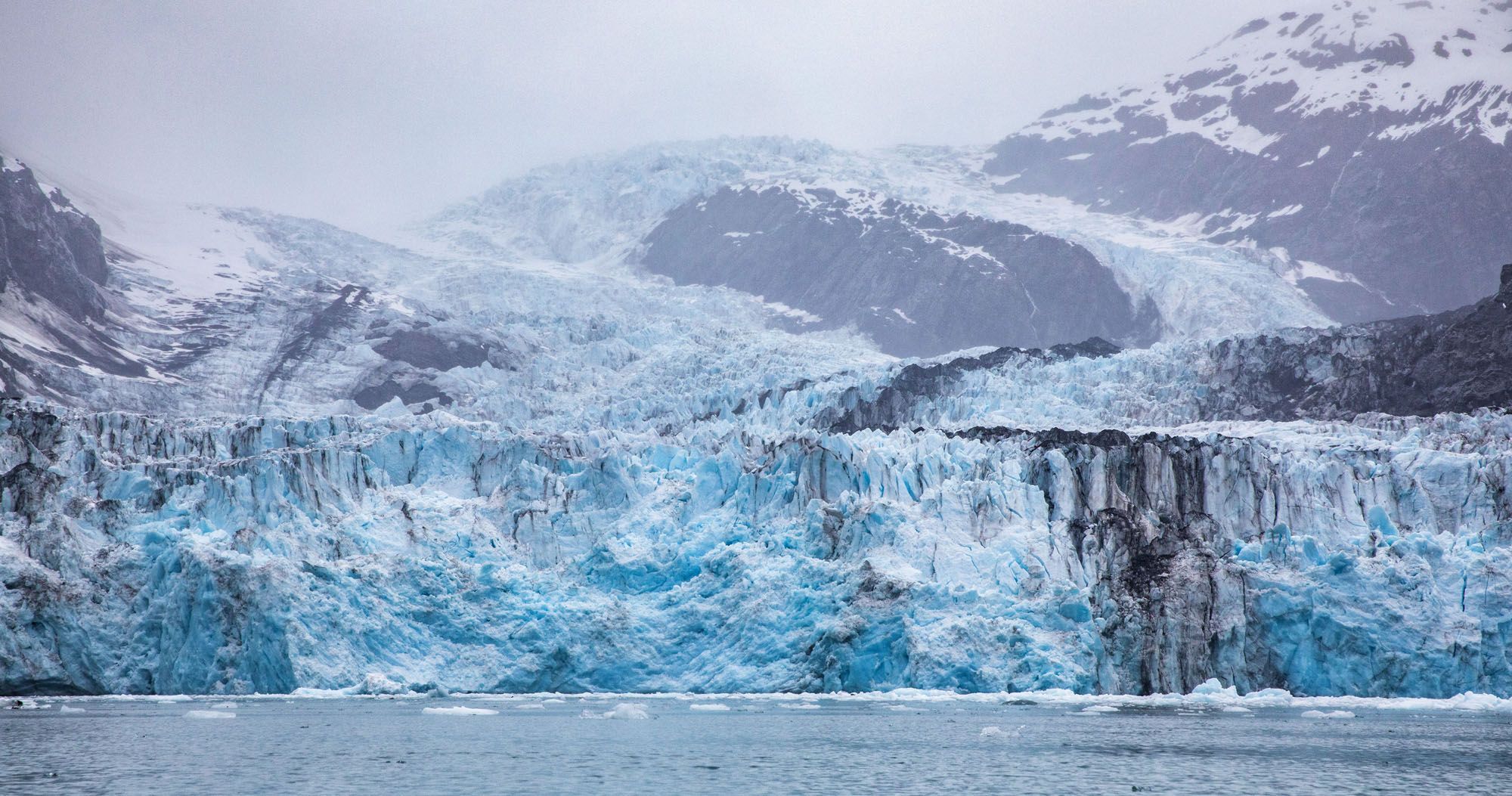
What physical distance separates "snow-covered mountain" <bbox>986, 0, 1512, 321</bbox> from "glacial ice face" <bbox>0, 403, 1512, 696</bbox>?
75.4 metres

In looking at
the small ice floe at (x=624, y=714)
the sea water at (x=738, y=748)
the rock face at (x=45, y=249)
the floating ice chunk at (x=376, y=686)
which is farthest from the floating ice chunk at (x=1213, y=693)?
the rock face at (x=45, y=249)

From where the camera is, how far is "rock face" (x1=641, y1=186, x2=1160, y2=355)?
391 feet

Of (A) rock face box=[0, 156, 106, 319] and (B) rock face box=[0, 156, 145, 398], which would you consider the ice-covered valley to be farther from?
(A) rock face box=[0, 156, 106, 319]

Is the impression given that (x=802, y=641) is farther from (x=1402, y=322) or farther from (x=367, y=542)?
(x=1402, y=322)

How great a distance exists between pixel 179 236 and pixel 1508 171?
11065 cm

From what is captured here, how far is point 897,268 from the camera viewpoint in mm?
127250

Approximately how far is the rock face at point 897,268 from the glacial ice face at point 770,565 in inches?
2562

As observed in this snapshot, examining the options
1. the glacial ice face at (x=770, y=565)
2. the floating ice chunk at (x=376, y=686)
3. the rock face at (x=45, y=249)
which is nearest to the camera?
the glacial ice face at (x=770, y=565)

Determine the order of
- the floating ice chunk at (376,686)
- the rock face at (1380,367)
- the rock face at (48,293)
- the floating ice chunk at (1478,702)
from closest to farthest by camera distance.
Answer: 1. the floating ice chunk at (1478,702)
2. the floating ice chunk at (376,686)
3. the rock face at (1380,367)
4. the rock face at (48,293)

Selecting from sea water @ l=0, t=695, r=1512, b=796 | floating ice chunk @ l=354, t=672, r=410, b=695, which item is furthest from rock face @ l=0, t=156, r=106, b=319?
floating ice chunk @ l=354, t=672, r=410, b=695

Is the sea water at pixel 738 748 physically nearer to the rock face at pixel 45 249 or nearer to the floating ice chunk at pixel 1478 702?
the floating ice chunk at pixel 1478 702

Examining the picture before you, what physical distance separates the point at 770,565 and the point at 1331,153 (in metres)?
110

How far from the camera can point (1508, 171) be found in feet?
398

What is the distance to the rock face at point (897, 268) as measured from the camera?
4697 inches
